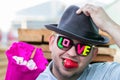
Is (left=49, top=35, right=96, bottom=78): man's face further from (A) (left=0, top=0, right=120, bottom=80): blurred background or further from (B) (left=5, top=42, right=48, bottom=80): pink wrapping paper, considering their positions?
(A) (left=0, top=0, right=120, bottom=80): blurred background

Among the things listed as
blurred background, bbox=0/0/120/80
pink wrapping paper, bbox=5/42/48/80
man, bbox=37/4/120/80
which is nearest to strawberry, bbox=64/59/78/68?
man, bbox=37/4/120/80

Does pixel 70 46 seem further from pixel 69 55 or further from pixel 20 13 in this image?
pixel 20 13

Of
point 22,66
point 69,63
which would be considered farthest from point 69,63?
point 22,66

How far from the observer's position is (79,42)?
6.11 feet

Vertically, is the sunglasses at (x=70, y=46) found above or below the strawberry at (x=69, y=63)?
above

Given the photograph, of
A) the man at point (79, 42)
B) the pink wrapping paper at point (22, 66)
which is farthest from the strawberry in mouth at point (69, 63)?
the pink wrapping paper at point (22, 66)

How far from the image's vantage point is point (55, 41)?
1.91m

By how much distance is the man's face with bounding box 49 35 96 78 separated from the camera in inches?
72.7

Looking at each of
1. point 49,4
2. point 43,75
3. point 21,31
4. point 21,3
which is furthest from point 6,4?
point 43,75

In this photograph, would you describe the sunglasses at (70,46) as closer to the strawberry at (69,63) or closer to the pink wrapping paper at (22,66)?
the strawberry at (69,63)

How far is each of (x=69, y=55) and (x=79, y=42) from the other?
0.30ft

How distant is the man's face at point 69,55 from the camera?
1.85 m

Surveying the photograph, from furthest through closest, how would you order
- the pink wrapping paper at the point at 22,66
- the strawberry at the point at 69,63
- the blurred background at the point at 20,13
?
Result: the blurred background at the point at 20,13, the pink wrapping paper at the point at 22,66, the strawberry at the point at 69,63

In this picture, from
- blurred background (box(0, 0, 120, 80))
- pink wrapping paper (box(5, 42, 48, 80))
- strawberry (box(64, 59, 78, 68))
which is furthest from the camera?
blurred background (box(0, 0, 120, 80))
